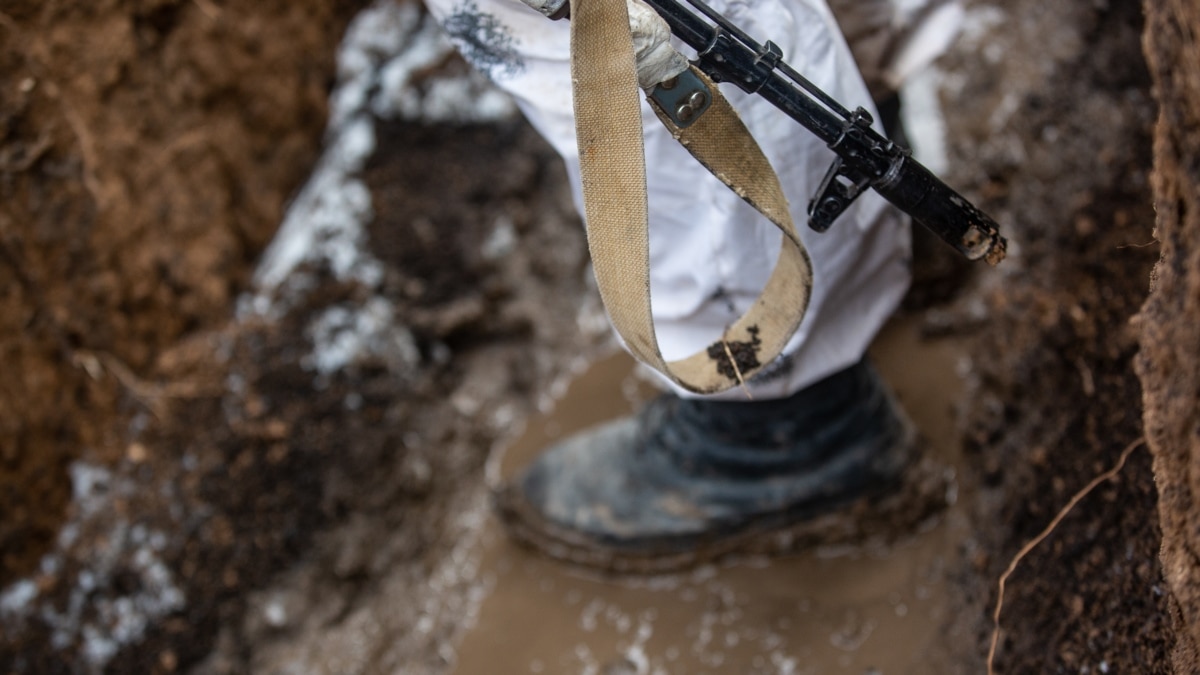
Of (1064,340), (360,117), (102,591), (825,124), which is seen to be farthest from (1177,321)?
(360,117)

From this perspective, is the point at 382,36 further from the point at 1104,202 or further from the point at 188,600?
the point at 1104,202

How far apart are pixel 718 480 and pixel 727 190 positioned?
55cm

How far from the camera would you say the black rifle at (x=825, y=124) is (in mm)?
903

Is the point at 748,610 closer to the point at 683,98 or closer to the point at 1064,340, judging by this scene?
the point at 1064,340

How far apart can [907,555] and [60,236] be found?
1.28m

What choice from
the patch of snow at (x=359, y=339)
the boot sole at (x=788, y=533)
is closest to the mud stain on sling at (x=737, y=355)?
the boot sole at (x=788, y=533)

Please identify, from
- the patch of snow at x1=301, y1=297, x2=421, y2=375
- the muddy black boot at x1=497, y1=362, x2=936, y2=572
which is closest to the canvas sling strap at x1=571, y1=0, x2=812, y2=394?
the muddy black boot at x1=497, y1=362, x2=936, y2=572

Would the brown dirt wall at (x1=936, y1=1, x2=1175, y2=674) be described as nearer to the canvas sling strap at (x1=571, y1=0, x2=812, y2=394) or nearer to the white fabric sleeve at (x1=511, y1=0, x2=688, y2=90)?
the canvas sling strap at (x1=571, y1=0, x2=812, y2=394)

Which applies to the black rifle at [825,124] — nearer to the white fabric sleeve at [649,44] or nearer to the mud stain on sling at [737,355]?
the white fabric sleeve at [649,44]

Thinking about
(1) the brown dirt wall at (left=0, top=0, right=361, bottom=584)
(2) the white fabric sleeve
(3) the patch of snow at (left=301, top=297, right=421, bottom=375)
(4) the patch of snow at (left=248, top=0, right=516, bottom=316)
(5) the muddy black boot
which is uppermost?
(2) the white fabric sleeve

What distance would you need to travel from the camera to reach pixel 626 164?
3.01ft

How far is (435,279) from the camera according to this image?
182 centimetres

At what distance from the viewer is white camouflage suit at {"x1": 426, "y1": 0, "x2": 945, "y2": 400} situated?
3.37 ft

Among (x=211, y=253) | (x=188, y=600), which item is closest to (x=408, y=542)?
(x=188, y=600)
